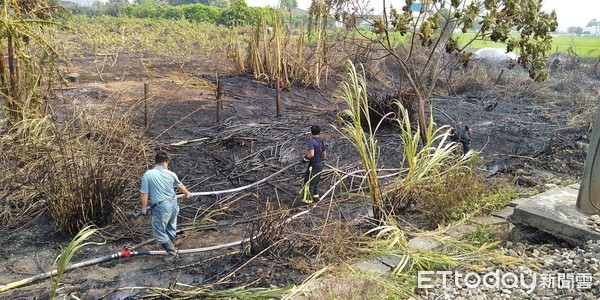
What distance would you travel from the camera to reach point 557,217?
3842 mm

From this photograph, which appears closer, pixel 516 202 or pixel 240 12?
pixel 516 202

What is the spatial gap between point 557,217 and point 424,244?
115 cm

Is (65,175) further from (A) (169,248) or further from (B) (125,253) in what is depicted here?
(A) (169,248)

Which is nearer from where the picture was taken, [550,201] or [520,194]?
[550,201]

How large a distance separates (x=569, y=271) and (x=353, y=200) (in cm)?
247

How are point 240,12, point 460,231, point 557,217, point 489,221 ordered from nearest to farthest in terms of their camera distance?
point 557,217, point 460,231, point 489,221, point 240,12

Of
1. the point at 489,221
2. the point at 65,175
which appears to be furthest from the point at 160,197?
the point at 489,221

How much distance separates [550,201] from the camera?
13.6 feet

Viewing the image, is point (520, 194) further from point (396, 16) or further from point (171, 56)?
point (171, 56)

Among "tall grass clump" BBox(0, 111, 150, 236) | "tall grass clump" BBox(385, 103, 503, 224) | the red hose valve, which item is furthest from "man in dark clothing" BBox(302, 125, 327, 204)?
the red hose valve

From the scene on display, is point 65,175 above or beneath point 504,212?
above

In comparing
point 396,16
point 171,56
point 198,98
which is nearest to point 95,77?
point 198,98

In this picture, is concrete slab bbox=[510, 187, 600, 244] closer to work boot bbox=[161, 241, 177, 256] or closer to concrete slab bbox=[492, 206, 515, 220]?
concrete slab bbox=[492, 206, 515, 220]

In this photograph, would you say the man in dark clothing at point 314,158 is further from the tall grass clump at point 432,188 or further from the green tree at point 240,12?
the green tree at point 240,12
